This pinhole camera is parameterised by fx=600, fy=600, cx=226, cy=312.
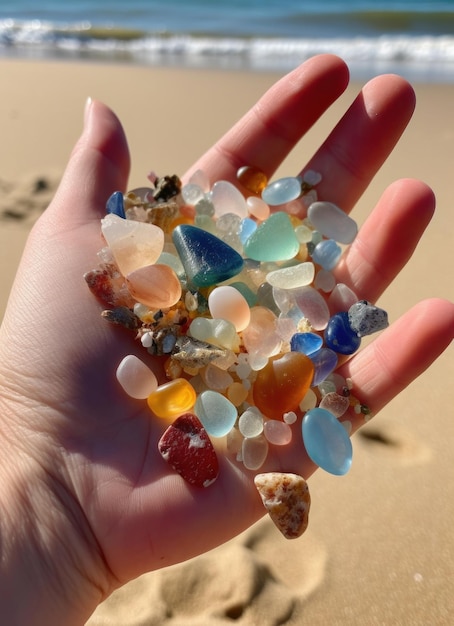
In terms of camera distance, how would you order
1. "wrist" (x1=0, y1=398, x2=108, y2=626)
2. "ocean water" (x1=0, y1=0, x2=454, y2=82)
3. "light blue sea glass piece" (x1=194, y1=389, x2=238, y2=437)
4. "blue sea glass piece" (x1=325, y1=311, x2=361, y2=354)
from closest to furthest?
"wrist" (x1=0, y1=398, x2=108, y2=626) < "light blue sea glass piece" (x1=194, y1=389, x2=238, y2=437) < "blue sea glass piece" (x1=325, y1=311, x2=361, y2=354) < "ocean water" (x1=0, y1=0, x2=454, y2=82)

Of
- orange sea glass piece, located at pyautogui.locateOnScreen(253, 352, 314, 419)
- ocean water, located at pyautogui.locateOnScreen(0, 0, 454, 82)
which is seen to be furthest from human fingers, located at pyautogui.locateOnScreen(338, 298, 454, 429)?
ocean water, located at pyautogui.locateOnScreen(0, 0, 454, 82)

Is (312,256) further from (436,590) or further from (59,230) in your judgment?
(436,590)

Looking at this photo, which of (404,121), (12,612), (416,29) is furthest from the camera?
(416,29)

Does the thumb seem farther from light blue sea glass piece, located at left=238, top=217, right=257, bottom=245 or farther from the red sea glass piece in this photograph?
the red sea glass piece

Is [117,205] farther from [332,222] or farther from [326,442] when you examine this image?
[326,442]

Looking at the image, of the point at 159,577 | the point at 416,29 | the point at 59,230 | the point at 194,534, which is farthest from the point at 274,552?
the point at 416,29

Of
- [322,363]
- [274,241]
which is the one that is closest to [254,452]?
[322,363]

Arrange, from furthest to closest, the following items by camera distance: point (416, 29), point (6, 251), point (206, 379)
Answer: point (416, 29)
point (6, 251)
point (206, 379)
